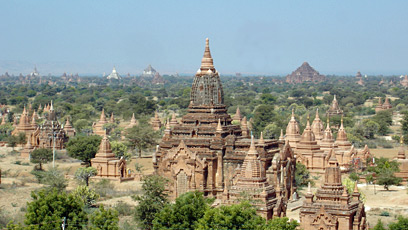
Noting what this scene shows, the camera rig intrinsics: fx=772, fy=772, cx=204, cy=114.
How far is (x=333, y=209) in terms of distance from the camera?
34188mm

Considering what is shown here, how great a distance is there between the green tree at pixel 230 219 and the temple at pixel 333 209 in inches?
107

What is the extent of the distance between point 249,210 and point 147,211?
6.84 m

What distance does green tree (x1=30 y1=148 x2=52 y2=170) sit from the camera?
64125mm

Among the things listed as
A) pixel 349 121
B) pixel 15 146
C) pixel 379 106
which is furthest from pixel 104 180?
pixel 379 106

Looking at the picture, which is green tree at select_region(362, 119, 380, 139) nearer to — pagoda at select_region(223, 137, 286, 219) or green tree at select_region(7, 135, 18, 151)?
green tree at select_region(7, 135, 18, 151)

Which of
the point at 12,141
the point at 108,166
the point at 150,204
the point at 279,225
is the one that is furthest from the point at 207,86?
the point at 12,141

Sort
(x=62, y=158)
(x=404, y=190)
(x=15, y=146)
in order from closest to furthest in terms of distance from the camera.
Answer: (x=404, y=190) → (x=62, y=158) → (x=15, y=146)

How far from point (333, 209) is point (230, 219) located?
508 centimetres

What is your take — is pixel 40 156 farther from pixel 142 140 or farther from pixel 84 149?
pixel 142 140

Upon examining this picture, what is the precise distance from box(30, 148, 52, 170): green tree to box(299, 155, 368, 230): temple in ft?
110

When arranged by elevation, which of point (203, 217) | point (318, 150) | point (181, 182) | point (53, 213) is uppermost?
point (53, 213)

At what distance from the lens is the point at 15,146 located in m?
79.9

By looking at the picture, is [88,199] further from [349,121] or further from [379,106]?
[379,106]

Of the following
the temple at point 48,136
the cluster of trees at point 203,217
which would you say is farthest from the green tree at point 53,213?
the temple at point 48,136
